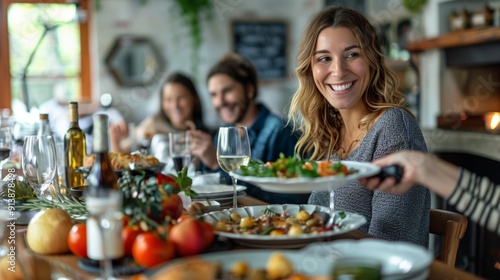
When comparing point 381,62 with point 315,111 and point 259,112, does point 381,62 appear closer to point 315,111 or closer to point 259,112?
point 315,111

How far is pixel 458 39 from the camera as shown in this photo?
3.97 m

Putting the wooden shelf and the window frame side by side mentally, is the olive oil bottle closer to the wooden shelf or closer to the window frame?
the wooden shelf

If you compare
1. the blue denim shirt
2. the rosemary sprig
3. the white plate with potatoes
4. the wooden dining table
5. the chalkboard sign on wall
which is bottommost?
the wooden dining table

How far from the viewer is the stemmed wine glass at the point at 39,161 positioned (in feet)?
5.43

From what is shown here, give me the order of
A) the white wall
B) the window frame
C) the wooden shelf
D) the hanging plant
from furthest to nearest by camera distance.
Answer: the hanging plant
the white wall
the window frame
the wooden shelf

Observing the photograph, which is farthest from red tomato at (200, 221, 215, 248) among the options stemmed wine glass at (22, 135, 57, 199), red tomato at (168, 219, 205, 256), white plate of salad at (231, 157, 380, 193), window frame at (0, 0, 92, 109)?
window frame at (0, 0, 92, 109)

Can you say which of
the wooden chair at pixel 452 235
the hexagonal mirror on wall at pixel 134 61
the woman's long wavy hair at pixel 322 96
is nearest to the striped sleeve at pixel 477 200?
the wooden chair at pixel 452 235

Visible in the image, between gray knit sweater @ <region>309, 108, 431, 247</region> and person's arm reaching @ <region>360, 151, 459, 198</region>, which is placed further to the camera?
gray knit sweater @ <region>309, 108, 431, 247</region>

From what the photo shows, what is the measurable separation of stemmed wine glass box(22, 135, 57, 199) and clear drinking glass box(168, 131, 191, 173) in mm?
645

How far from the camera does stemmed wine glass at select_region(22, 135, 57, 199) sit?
1.65 m

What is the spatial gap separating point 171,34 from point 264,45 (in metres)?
0.91

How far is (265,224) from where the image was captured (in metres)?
1.34

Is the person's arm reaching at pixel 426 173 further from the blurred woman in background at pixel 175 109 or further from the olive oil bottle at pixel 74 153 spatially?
the blurred woman in background at pixel 175 109

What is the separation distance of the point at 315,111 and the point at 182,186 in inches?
28.4
